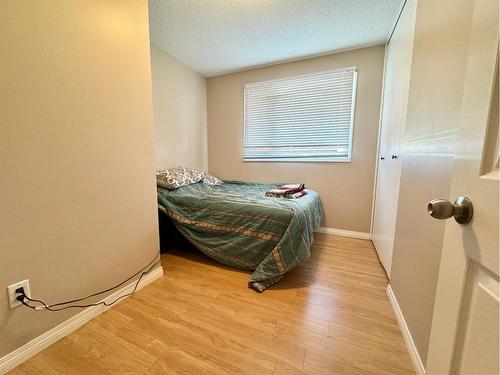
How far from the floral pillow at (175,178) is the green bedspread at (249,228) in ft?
0.30

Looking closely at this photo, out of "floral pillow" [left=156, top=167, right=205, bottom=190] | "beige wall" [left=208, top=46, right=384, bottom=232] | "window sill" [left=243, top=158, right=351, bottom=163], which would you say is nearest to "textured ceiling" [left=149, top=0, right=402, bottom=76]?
"beige wall" [left=208, top=46, right=384, bottom=232]

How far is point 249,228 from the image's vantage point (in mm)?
1778

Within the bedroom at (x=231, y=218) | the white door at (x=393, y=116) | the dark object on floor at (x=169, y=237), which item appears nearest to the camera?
the bedroom at (x=231, y=218)

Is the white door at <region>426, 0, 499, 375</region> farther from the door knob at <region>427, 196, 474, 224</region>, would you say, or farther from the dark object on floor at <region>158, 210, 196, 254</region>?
the dark object on floor at <region>158, 210, 196, 254</region>

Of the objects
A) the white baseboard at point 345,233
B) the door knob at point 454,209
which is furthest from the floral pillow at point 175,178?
the door knob at point 454,209

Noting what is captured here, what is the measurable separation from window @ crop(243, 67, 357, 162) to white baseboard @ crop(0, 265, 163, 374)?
7.95 ft

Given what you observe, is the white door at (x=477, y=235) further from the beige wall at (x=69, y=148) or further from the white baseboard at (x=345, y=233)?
the white baseboard at (x=345, y=233)

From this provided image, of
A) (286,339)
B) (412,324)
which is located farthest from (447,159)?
(286,339)

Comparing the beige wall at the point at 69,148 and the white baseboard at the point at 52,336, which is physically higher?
the beige wall at the point at 69,148

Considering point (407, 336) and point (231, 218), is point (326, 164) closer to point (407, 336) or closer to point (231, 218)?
A: point (231, 218)

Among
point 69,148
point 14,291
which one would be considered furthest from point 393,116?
point 14,291

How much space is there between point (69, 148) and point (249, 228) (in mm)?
1312

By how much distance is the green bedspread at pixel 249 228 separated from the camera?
5.30ft

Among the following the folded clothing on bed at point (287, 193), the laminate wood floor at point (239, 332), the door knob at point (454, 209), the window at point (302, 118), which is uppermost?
the window at point (302, 118)
